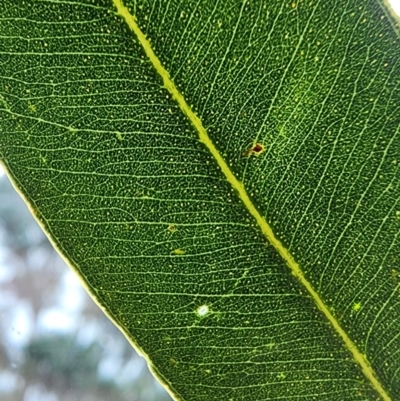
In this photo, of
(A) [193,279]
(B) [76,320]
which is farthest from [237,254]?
(B) [76,320]

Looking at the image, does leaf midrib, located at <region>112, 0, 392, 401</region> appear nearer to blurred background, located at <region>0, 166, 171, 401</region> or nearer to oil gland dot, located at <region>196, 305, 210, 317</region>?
oil gland dot, located at <region>196, 305, 210, 317</region>

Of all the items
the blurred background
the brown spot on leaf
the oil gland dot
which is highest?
the blurred background

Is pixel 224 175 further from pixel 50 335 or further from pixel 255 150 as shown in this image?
pixel 50 335

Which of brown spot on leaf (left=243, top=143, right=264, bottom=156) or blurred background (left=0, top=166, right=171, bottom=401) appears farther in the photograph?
blurred background (left=0, top=166, right=171, bottom=401)

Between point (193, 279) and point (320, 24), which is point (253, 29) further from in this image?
point (193, 279)

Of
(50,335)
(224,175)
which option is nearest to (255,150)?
(224,175)

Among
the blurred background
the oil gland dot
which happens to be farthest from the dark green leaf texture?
the blurred background

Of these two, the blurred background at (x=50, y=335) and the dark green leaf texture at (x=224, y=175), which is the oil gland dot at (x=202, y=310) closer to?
the dark green leaf texture at (x=224, y=175)

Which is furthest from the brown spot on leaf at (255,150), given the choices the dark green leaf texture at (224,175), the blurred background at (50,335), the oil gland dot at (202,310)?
the blurred background at (50,335)
